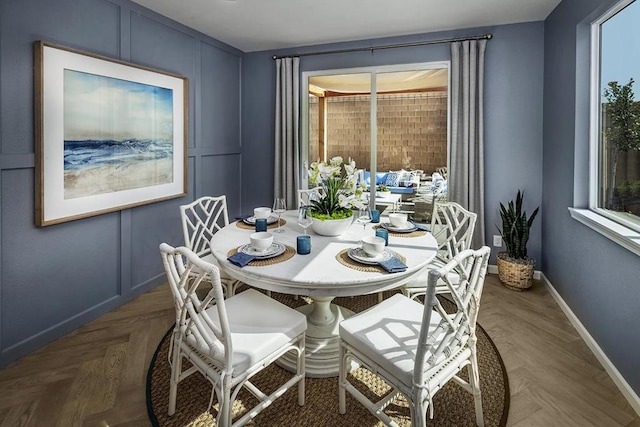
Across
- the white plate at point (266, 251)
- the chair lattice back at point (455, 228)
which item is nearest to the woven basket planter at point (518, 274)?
the chair lattice back at point (455, 228)

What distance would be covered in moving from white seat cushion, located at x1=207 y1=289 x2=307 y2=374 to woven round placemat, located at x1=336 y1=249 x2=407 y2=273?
345mm

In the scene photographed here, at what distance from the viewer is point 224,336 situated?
4.86 feet

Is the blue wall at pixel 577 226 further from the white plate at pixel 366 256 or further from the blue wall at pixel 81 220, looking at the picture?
the blue wall at pixel 81 220

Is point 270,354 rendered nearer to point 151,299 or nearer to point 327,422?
point 327,422

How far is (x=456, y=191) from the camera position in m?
3.94

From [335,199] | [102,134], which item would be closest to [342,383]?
[335,199]

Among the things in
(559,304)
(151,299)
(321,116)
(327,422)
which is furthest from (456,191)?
(151,299)

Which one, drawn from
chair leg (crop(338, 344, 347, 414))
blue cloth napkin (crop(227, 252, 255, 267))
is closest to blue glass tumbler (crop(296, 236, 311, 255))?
blue cloth napkin (crop(227, 252, 255, 267))

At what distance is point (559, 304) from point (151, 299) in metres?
3.44

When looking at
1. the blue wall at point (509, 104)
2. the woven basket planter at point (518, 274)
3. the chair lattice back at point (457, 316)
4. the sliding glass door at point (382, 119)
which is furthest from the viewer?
the sliding glass door at point (382, 119)

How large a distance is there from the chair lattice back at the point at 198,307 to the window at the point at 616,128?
2.05m

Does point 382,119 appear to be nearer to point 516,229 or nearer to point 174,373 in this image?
point 516,229

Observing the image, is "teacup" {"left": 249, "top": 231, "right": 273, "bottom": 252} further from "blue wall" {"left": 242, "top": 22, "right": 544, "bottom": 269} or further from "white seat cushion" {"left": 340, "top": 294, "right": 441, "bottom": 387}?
"blue wall" {"left": 242, "top": 22, "right": 544, "bottom": 269}

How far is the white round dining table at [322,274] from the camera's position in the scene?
175 cm
